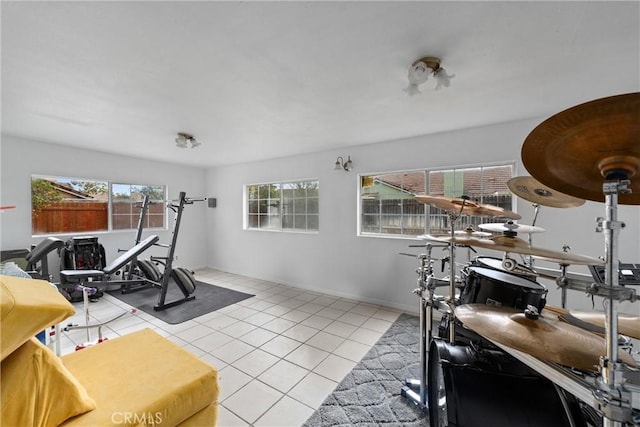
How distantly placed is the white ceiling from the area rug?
7.89 ft

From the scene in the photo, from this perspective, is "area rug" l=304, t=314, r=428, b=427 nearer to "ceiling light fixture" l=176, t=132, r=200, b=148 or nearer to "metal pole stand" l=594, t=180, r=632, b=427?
"metal pole stand" l=594, t=180, r=632, b=427

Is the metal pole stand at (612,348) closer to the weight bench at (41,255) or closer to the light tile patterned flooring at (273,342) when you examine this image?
the light tile patterned flooring at (273,342)

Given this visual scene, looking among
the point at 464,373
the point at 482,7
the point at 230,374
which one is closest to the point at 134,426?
the point at 230,374

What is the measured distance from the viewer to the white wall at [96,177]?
338 cm

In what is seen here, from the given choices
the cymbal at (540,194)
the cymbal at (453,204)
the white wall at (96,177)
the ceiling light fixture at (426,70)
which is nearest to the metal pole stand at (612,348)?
the cymbal at (453,204)

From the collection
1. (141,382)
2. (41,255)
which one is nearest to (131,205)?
(41,255)

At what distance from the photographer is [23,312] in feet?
2.92

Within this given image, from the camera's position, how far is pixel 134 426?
1.02 metres

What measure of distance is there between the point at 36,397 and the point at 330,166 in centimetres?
368

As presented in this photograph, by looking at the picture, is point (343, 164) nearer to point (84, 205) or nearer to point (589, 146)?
point (589, 146)

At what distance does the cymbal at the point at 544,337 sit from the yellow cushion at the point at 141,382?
140 centimetres

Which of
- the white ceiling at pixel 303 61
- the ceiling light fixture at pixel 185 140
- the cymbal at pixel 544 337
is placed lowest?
the cymbal at pixel 544 337

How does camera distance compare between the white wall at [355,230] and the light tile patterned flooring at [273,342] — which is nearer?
the light tile patterned flooring at [273,342]

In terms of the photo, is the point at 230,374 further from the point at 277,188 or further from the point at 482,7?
the point at 277,188
